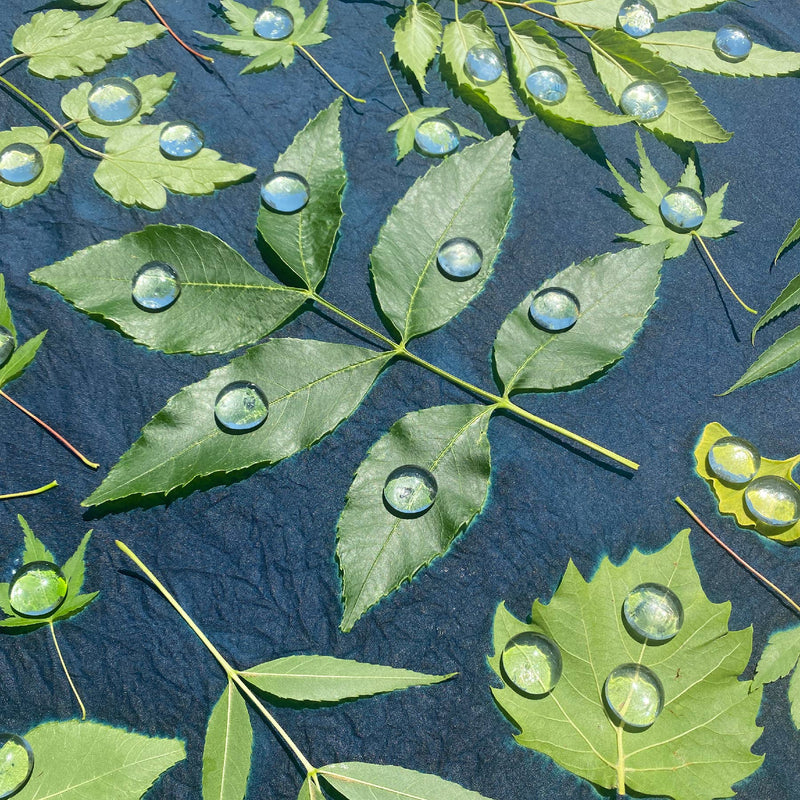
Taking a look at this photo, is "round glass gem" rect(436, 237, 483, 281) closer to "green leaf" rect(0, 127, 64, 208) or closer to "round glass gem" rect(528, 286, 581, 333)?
"round glass gem" rect(528, 286, 581, 333)

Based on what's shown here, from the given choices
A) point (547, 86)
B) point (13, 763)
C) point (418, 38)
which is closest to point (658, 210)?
point (547, 86)

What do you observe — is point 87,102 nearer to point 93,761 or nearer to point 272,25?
point 272,25

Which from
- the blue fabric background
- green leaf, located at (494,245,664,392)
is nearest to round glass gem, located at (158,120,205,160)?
the blue fabric background

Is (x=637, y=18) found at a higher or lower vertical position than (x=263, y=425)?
higher

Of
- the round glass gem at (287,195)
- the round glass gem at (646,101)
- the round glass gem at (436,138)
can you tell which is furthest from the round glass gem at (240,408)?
the round glass gem at (646,101)

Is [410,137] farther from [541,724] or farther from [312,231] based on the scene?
Result: [541,724]

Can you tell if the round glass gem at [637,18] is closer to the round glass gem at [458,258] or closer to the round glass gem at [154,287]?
the round glass gem at [458,258]
